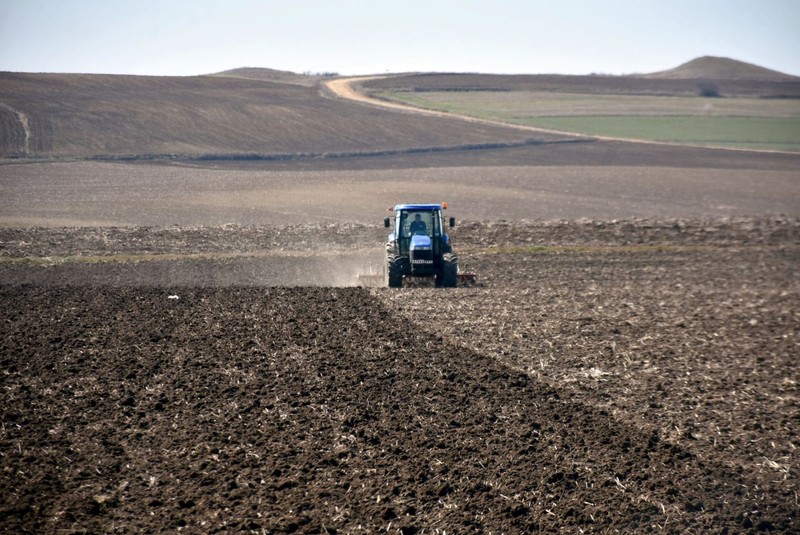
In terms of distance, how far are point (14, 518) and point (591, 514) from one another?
554 centimetres

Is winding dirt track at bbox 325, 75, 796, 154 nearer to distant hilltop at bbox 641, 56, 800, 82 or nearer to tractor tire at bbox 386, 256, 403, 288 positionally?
tractor tire at bbox 386, 256, 403, 288

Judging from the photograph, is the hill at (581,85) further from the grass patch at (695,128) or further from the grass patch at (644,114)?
the grass patch at (695,128)

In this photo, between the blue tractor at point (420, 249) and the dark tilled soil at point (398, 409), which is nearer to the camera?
the dark tilled soil at point (398, 409)

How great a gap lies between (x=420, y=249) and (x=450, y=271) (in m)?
0.98

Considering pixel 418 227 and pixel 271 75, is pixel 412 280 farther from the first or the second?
pixel 271 75

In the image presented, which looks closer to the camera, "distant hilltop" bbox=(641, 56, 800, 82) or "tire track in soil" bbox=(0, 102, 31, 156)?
"tire track in soil" bbox=(0, 102, 31, 156)

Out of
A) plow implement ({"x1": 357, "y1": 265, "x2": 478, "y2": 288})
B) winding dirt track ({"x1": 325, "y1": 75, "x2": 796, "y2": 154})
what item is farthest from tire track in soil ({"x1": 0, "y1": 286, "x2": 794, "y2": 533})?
winding dirt track ({"x1": 325, "y1": 75, "x2": 796, "y2": 154})

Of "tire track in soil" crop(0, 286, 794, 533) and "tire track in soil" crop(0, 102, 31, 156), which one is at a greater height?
"tire track in soil" crop(0, 102, 31, 156)

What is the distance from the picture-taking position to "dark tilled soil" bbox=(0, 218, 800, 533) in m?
8.64

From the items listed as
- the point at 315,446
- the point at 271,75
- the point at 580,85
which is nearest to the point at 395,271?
the point at 315,446

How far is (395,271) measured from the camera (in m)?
21.3

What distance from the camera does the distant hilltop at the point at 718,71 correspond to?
124 m

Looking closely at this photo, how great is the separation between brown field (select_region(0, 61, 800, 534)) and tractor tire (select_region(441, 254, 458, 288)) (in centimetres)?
82

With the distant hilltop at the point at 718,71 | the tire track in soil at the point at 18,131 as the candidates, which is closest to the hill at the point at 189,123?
the tire track in soil at the point at 18,131
